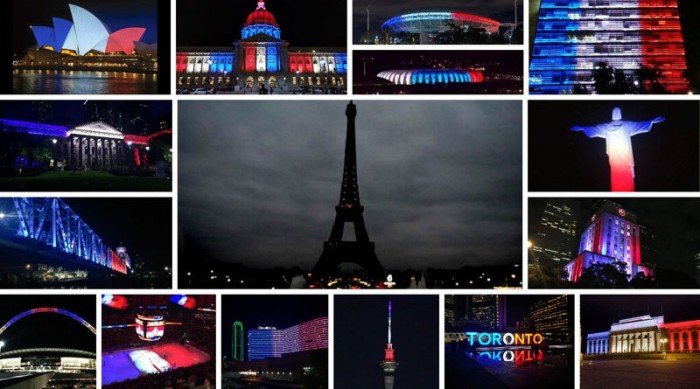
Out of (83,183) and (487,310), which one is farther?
(487,310)

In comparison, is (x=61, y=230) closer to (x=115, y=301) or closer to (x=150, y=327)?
(x=115, y=301)

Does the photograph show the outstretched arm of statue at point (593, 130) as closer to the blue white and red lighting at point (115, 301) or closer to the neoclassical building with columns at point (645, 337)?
the neoclassical building with columns at point (645, 337)

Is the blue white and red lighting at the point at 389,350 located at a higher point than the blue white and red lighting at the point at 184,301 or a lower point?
lower

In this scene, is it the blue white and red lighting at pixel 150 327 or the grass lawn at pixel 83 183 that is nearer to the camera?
the grass lawn at pixel 83 183

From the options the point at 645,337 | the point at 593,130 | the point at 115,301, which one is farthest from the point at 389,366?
the point at 593,130

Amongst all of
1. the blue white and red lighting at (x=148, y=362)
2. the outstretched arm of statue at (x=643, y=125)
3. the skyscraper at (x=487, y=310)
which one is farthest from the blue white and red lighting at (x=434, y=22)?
the blue white and red lighting at (x=148, y=362)

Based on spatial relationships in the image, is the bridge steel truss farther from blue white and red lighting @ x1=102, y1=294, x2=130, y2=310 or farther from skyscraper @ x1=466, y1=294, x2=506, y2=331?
skyscraper @ x1=466, y1=294, x2=506, y2=331
